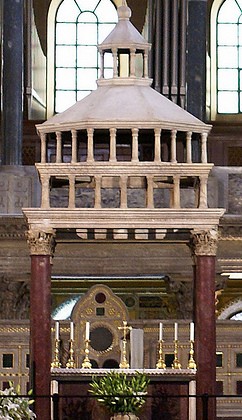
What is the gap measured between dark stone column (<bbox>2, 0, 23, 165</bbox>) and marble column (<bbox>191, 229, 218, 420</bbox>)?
19.5ft

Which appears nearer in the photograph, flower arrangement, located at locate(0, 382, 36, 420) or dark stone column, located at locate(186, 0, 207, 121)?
flower arrangement, located at locate(0, 382, 36, 420)

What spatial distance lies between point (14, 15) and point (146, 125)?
6527 millimetres

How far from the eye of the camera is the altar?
1761 cm

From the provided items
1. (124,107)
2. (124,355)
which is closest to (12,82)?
(124,107)

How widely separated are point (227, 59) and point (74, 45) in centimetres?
262

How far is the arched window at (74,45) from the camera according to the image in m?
27.2

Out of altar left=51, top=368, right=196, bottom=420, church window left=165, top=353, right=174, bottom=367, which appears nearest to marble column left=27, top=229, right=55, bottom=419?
altar left=51, top=368, right=196, bottom=420

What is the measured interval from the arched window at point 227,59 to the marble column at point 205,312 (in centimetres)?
998

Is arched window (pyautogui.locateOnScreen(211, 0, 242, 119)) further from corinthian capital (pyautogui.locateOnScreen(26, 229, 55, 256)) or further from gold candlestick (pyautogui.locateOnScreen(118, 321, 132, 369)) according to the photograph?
corinthian capital (pyautogui.locateOnScreen(26, 229, 55, 256))

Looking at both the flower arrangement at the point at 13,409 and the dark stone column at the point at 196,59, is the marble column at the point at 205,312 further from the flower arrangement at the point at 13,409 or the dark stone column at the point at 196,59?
the dark stone column at the point at 196,59

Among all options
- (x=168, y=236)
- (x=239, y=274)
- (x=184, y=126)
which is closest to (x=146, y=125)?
(x=184, y=126)

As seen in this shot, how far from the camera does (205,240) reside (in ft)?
57.4

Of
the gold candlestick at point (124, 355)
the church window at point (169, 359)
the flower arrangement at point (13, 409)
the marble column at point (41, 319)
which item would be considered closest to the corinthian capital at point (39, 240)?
the marble column at point (41, 319)

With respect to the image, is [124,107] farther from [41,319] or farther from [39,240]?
[41,319]
